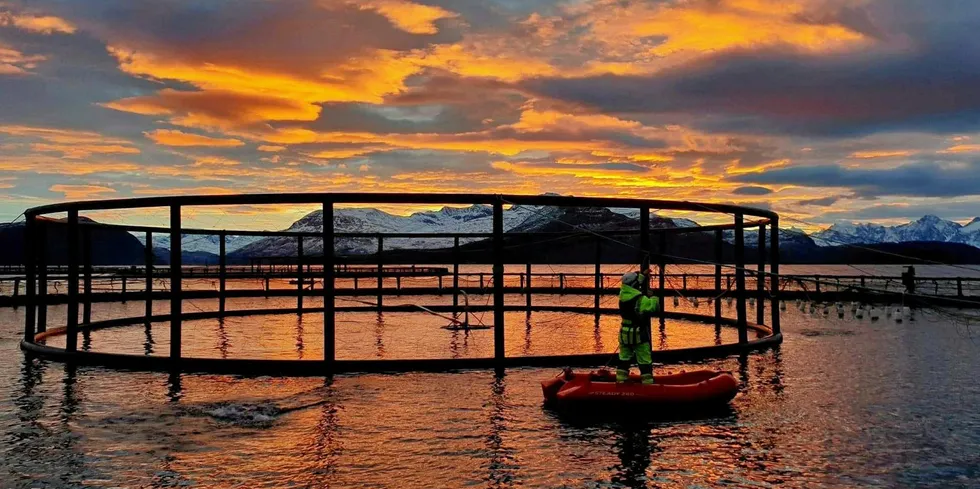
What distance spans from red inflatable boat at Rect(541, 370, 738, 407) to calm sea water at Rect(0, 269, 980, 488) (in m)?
0.38

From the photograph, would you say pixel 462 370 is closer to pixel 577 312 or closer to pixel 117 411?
pixel 117 411

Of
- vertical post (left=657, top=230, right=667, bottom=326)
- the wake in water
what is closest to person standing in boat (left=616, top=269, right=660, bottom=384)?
the wake in water

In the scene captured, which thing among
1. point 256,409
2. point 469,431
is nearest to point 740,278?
point 469,431

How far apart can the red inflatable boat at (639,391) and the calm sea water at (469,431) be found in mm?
377

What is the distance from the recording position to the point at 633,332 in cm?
1410

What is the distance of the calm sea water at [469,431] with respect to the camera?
999 cm

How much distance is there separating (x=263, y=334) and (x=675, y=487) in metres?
21.1

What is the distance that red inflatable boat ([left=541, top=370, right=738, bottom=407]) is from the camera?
1344 cm

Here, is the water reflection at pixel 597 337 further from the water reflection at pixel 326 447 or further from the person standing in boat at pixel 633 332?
the water reflection at pixel 326 447

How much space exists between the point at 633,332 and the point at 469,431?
12.2 ft

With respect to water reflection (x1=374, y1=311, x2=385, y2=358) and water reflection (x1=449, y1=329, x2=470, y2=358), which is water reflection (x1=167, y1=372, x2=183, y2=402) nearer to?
water reflection (x1=374, y1=311, x2=385, y2=358)

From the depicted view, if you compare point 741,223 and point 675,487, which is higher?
point 741,223

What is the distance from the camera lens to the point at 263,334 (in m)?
27.9

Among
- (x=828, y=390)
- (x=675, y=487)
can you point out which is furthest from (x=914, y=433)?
(x=675, y=487)
